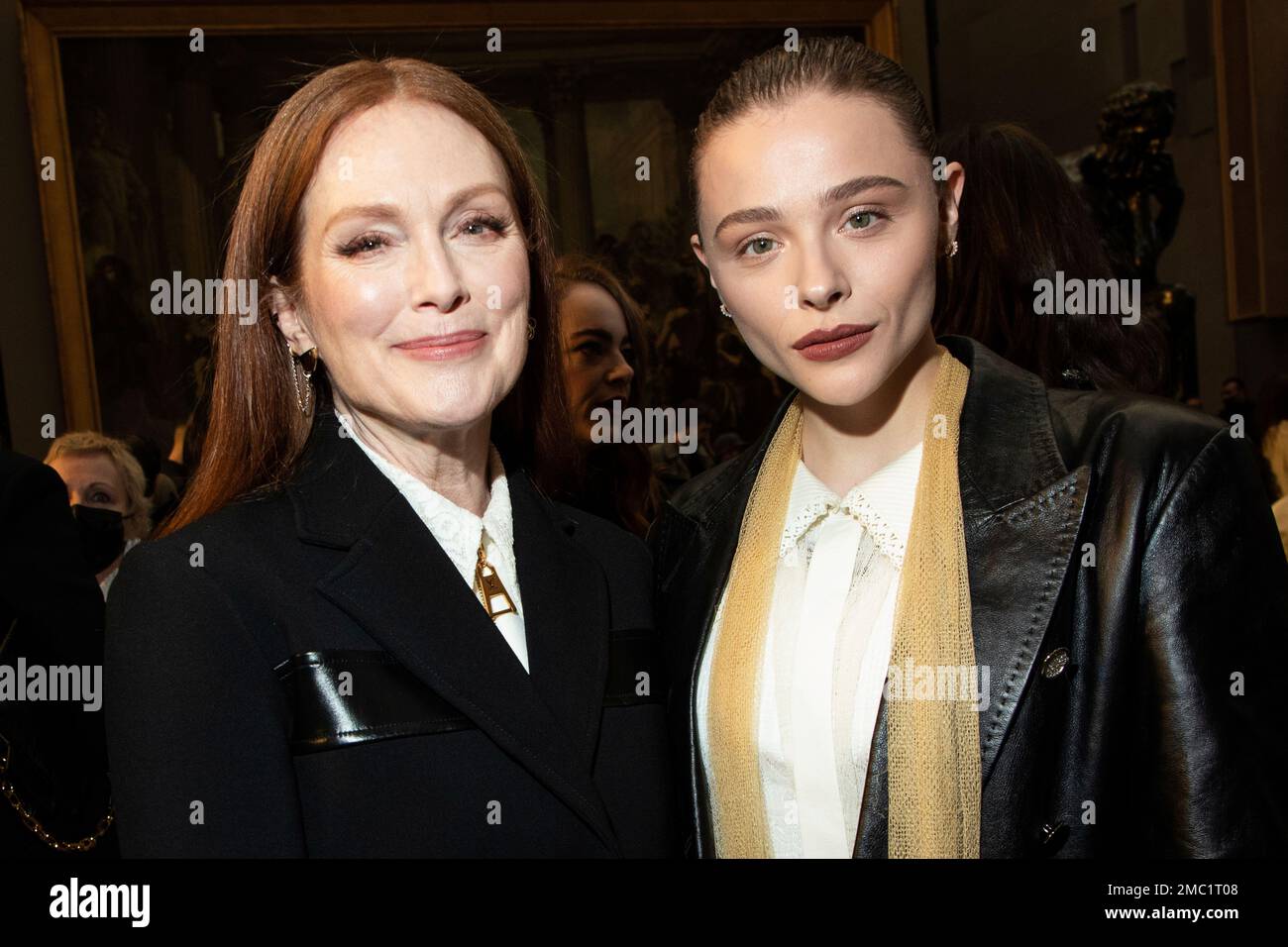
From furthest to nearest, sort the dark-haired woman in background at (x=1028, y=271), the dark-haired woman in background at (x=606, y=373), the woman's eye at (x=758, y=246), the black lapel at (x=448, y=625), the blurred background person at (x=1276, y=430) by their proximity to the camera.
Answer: the blurred background person at (x=1276, y=430) → the dark-haired woman in background at (x=606, y=373) → the dark-haired woman in background at (x=1028, y=271) → the woman's eye at (x=758, y=246) → the black lapel at (x=448, y=625)

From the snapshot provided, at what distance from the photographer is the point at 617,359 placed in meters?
3.56

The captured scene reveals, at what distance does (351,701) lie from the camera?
70.3 inches

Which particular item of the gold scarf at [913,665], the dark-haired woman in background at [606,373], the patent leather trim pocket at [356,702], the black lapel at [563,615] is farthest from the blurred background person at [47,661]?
the dark-haired woman in background at [606,373]

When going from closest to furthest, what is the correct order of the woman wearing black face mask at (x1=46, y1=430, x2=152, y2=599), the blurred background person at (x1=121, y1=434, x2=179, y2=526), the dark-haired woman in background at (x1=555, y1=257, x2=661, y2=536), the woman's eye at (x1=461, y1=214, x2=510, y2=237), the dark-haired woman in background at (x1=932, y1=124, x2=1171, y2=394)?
the woman's eye at (x1=461, y1=214, x2=510, y2=237) < the dark-haired woman in background at (x1=932, y1=124, x2=1171, y2=394) < the dark-haired woman in background at (x1=555, y1=257, x2=661, y2=536) < the woman wearing black face mask at (x1=46, y1=430, x2=152, y2=599) < the blurred background person at (x1=121, y1=434, x2=179, y2=526)

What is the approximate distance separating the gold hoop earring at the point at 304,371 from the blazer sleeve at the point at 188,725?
15.8 inches

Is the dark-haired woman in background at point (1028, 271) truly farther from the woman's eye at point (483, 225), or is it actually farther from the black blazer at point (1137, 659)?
the woman's eye at point (483, 225)

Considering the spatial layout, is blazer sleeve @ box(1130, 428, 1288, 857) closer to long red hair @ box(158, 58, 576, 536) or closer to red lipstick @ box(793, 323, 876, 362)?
red lipstick @ box(793, 323, 876, 362)

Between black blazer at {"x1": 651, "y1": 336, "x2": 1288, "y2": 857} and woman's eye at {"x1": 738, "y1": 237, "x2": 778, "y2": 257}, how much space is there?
1.95 feet

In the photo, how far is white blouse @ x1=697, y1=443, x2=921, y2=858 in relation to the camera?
80.7 inches

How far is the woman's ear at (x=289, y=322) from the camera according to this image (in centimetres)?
199

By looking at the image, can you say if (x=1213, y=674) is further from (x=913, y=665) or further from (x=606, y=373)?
(x=606, y=373)

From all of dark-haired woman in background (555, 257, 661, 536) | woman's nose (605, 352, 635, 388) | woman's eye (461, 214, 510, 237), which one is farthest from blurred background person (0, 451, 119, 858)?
woman's nose (605, 352, 635, 388)

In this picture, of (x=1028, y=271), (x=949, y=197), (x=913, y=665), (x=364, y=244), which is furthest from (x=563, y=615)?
(x=1028, y=271)
